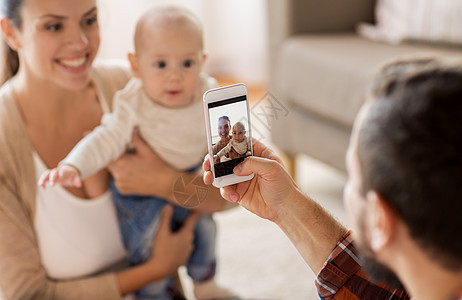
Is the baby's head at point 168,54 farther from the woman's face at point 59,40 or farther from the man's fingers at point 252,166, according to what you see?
the man's fingers at point 252,166

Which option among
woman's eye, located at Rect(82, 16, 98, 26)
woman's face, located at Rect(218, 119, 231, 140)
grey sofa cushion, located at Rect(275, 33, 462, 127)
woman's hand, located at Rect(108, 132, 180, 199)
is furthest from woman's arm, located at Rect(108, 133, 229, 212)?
grey sofa cushion, located at Rect(275, 33, 462, 127)

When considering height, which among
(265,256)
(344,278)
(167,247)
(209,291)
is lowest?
(265,256)

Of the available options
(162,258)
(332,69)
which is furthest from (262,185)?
(332,69)

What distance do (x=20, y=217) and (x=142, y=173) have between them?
220mm

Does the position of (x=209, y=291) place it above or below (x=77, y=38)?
below

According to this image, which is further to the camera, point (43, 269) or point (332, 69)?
point (332, 69)

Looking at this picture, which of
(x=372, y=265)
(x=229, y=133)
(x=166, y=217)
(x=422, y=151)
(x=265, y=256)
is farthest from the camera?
(x=265, y=256)

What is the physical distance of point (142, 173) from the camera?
1086mm

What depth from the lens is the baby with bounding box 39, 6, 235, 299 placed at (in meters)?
0.98

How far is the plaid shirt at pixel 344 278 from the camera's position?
0.84 m

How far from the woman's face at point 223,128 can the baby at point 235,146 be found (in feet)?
0.04

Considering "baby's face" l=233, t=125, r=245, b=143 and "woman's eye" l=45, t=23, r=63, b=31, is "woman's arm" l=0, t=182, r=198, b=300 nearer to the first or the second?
"woman's eye" l=45, t=23, r=63, b=31

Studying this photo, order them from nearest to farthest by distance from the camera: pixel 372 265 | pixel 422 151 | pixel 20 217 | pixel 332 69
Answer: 1. pixel 422 151
2. pixel 372 265
3. pixel 20 217
4. pixel 332 69

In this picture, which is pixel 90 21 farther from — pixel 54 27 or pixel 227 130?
pixel 227 130
